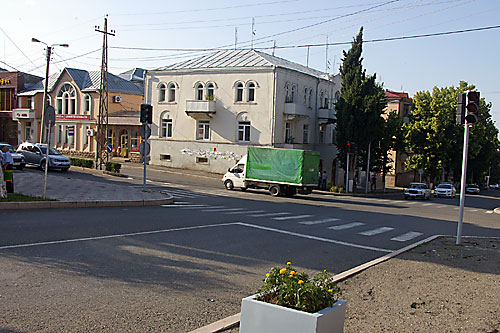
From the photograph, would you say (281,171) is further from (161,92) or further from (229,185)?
(161,92)

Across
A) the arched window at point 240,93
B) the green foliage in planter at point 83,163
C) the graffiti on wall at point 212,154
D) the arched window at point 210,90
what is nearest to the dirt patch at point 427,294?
the green foliage in planter at point 83,163

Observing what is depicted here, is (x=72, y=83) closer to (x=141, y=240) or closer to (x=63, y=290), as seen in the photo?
(x=141, y=240)

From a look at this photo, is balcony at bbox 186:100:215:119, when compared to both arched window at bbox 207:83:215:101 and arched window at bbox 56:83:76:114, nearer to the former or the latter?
arched window at bbox 207:83:215:101

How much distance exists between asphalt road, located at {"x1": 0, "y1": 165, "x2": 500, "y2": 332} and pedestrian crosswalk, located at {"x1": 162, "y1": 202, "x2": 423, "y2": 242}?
5 cm

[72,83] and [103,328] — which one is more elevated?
[72,83]

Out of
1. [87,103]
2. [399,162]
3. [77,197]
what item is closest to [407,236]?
[77,197]

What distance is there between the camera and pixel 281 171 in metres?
29.3

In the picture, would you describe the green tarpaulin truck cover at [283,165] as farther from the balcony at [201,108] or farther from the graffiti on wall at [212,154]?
the balcony at [201,108]

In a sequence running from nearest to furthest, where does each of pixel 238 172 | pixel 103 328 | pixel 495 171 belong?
pixel 103 328 → pixel 238 172 → pixel 495 171

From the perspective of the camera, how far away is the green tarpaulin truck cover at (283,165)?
28.8 m

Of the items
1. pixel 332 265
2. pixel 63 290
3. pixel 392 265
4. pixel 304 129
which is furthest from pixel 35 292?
pixel 304 129

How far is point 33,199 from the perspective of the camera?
15.6m

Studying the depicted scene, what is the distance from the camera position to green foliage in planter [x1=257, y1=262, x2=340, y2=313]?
419cm

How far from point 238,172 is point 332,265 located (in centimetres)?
2203
